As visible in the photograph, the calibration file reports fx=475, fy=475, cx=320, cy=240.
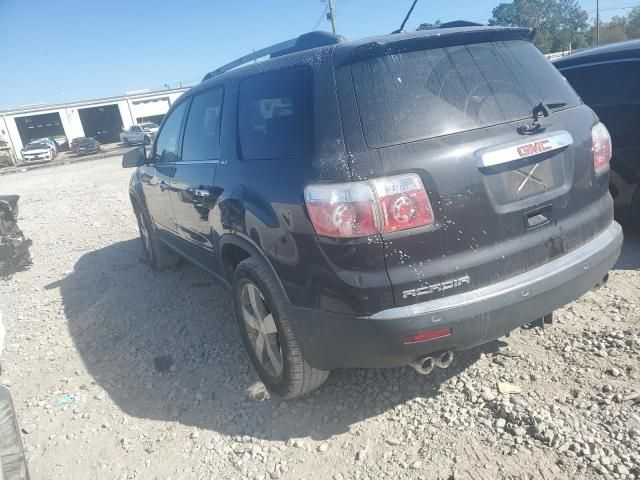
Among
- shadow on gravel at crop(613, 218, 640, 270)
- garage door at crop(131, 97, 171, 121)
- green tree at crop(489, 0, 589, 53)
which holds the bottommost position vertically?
shadow on gravel at crop(613, 218, 640, 270)

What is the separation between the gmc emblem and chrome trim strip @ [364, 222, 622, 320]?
54cm

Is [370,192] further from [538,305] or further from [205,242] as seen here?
[205,242]

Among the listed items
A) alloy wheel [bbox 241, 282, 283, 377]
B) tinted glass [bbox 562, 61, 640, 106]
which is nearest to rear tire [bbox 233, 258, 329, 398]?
alloy wheel [bbox 241, 282, 283, 377]

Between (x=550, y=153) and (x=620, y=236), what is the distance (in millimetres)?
783

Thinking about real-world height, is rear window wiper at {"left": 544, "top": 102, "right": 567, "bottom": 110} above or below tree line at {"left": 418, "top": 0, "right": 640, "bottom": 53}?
below

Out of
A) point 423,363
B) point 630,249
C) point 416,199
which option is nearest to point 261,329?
point 423,363

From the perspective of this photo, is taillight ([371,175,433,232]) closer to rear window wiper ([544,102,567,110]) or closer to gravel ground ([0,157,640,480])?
rear window wiper ([544,102,567,110])

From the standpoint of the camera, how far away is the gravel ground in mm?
2270

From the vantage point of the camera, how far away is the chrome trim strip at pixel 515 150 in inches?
83.2

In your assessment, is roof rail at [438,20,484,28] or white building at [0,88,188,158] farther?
white building at [0,88,188,158]

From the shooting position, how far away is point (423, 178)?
2037 millimetres

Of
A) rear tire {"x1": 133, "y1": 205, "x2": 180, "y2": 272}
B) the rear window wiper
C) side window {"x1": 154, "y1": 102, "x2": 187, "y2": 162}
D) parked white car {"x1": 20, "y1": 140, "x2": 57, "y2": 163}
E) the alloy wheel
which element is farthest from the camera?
parked white car {"x1": 20, "y1": 140, "x2": 57, "y2": 163}

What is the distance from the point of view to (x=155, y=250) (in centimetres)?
520

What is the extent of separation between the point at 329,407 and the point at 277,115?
5.53 feet
